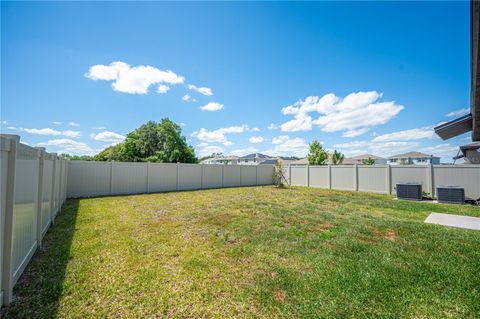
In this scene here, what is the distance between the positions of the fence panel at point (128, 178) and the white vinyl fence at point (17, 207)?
772cm

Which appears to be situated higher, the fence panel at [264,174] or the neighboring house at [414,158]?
the neighboring house at [414,158]

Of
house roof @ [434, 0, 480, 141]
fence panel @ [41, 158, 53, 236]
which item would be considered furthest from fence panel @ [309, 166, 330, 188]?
fence panel @ [41, 158, 53, 236]

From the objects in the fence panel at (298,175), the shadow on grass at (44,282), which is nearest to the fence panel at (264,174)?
the fence panel at (298,175)

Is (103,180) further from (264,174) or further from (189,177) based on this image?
(264,174)

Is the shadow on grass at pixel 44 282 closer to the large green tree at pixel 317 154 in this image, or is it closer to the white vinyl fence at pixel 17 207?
the white vinyl fence at pixel 17 207

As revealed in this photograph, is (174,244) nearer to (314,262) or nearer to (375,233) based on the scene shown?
(314,262)

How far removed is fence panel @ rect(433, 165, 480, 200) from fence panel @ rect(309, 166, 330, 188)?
18.8 feet

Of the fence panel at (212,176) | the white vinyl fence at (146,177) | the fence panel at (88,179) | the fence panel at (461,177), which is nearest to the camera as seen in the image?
the fence panel at (461,177)

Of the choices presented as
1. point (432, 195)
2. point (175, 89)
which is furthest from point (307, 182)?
point (175, 89)

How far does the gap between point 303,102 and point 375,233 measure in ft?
49.7

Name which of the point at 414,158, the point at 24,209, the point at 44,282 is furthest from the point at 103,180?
the point at 414,158

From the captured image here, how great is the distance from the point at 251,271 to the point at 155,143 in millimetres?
21646

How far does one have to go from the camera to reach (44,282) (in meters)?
2.51

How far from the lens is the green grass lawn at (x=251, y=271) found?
2113mm
